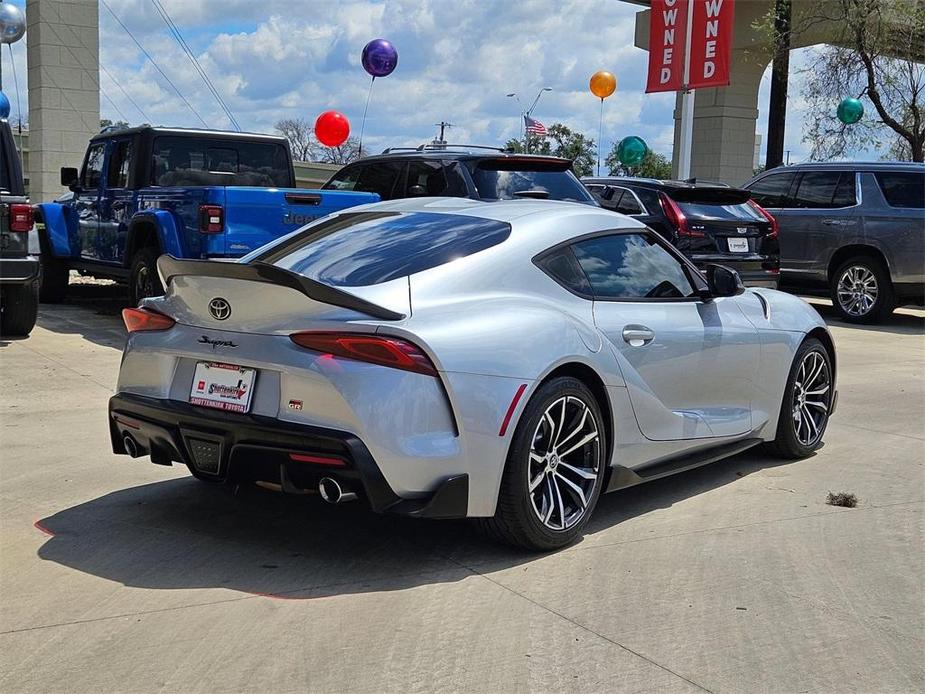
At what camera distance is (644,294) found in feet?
17.4

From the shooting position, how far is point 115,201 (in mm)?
11219

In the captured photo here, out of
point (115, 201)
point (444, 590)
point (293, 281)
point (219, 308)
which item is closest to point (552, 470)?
point (444, 590)

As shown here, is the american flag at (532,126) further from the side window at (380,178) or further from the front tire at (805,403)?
the front tire at (805,403)

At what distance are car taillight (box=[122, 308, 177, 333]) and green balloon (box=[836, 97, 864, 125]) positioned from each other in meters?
24.2

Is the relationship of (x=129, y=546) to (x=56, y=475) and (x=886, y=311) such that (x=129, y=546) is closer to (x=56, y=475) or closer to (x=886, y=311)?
(x=56, y=475)

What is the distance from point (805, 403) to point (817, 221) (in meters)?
8.61

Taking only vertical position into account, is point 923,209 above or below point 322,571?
above

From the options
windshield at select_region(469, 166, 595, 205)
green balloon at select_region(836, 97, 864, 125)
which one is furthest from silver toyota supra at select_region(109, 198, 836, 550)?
green balloon at select_region(836, 97, 864, 125)

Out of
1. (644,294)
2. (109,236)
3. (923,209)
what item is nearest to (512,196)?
(109,236)

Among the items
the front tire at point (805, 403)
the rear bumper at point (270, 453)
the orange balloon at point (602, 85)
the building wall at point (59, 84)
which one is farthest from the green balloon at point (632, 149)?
the rear bumper at point (270, 453)

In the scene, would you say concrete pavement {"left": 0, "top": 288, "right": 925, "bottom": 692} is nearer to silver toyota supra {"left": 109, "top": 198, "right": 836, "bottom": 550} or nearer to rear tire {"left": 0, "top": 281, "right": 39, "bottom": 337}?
silver toyota supra {"left": 109, "top": 198, "right": 836, "bottom": 550}

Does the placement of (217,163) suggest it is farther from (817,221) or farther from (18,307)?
(817,221)

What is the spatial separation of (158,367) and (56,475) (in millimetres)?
1480

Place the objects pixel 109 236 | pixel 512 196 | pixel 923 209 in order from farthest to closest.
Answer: pixel 923 209
pixel 109 236
pixel 512 196
